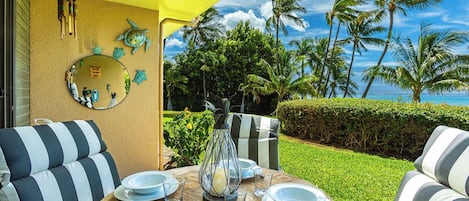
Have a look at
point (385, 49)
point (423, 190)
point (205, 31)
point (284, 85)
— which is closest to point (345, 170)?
point (423, 190)

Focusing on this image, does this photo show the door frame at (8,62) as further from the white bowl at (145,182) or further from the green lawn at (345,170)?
the green lawn at (345,170)

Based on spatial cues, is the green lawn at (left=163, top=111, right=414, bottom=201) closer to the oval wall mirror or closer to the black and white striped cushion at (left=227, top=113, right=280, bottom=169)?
the black and white striped cushion at (left=227, top=113, right=280, bottom=169)

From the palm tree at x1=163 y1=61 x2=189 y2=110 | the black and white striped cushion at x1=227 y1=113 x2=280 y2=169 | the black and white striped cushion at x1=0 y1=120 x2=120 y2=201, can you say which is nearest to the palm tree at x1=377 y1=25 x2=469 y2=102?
the black and white striped cushion at x1=227 y1=113 x2=280 y2=169

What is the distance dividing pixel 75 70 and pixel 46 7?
687 millimetres

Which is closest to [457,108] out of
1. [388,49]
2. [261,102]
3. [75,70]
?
[75,70]

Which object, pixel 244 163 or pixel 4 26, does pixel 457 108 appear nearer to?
pixel 244 163

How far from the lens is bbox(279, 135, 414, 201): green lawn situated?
329 centimetres

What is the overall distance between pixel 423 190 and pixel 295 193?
63 centimetres

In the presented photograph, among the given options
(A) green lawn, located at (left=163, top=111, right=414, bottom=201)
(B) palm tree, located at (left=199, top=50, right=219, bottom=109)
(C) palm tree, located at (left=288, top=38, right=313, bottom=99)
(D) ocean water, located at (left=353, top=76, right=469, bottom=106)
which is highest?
(C) palm tree, located at (left=288, top=38, right=313, bottom=99)

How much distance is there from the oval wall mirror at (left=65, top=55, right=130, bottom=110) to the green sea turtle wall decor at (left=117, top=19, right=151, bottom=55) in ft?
0.85

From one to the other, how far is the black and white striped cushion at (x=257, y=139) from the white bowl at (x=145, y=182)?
108 centimetres

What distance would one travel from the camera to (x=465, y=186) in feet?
3.78

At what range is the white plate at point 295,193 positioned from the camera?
131 centimetres

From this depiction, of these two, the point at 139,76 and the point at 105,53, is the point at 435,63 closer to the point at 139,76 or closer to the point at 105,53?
the point at 139,76
